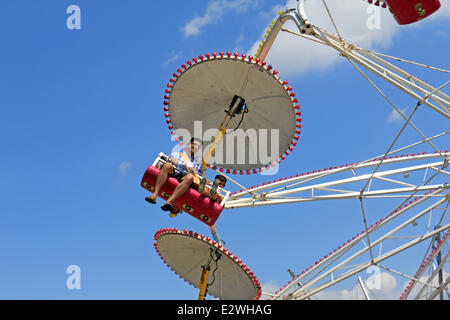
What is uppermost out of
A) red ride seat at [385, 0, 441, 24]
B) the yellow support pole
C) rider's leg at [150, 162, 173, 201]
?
red ride seat at [385, 0, 441, 24]

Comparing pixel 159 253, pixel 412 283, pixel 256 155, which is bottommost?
pixel 412 283

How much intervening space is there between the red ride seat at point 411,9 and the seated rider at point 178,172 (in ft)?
23.9

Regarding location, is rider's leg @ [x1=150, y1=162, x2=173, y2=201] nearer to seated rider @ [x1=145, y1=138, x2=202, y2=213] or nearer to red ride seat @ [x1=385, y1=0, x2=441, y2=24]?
seated rider @ [x1=145, y1=138, x2=202, y2=213]

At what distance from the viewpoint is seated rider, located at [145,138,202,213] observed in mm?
16562

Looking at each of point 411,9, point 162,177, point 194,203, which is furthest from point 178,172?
point 411,9

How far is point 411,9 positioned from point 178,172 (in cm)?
805

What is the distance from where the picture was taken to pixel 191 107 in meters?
19.2

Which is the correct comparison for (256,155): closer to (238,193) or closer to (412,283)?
(238,193)

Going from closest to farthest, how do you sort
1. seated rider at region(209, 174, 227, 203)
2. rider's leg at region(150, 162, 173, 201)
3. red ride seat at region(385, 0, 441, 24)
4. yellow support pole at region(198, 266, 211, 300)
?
red ride seat at region(385, 0, 441, 24), rider's leg at region(150, 162, 173, 201), seated rider at region(209, 174, 227, 203), yellow support pole at region(198, 266, 211, 300)

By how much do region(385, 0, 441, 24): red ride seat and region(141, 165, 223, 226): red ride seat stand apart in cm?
742

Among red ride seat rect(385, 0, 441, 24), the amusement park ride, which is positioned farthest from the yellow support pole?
red ride seat rect(385, 0, 441, 24)

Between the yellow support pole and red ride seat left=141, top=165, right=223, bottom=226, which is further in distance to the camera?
the yellow support pole
